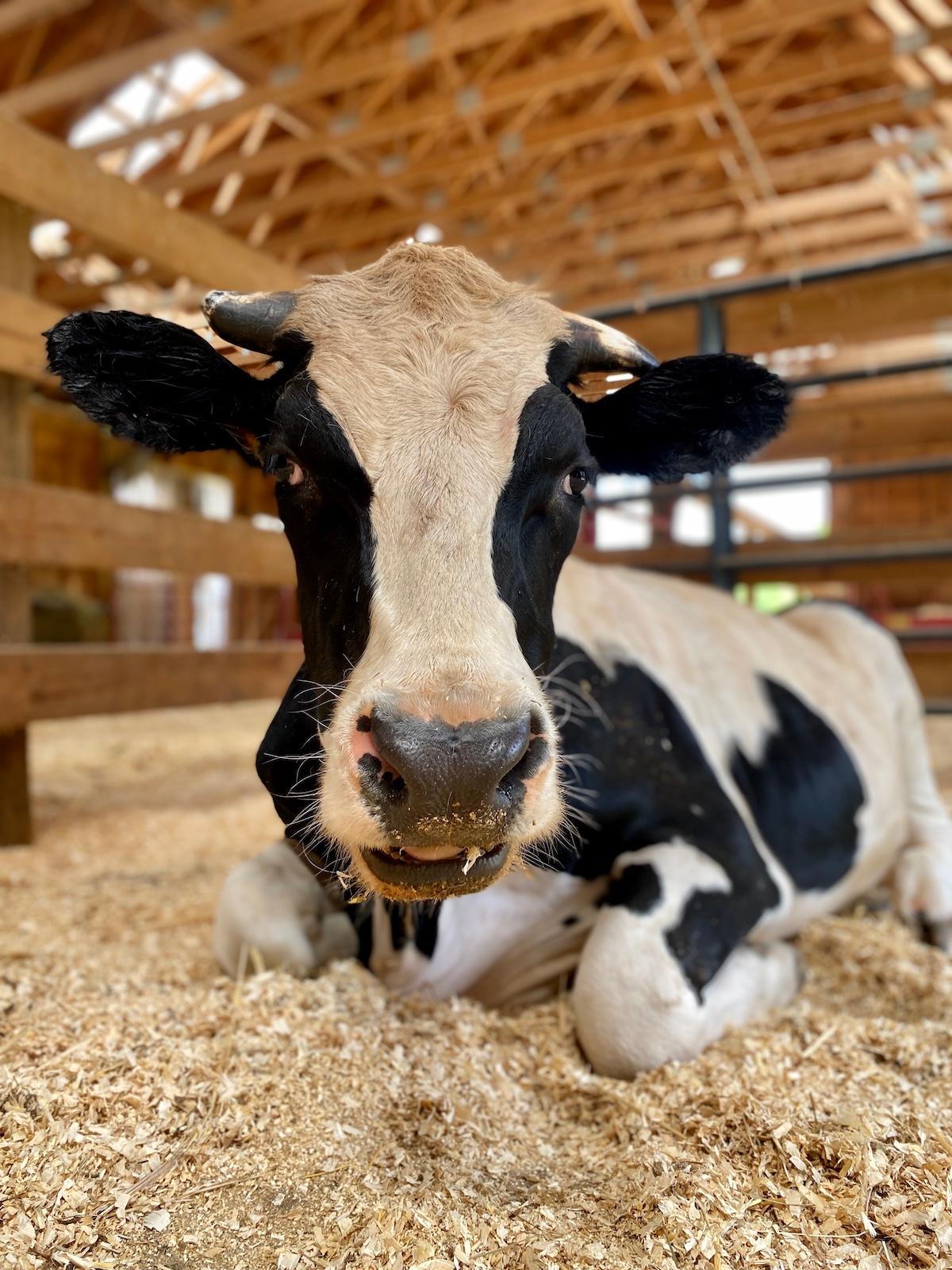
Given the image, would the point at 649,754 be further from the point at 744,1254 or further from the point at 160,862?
the point at 160,862

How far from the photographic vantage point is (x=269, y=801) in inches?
175

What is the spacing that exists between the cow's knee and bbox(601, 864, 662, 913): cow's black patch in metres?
0.04

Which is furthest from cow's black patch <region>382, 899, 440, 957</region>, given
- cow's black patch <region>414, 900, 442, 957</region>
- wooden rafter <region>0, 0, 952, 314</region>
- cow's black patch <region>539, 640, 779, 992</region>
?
wooden rafter <region>0, 0, 952, 314</region>

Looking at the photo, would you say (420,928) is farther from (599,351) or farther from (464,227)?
(464,227)

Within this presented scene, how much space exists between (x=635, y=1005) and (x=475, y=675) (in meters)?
0.80

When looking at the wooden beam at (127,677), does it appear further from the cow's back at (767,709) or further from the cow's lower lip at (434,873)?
the cow's lower lip at (434,873)

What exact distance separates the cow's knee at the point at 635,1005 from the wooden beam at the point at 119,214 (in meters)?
3.12

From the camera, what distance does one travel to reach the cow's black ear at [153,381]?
1.84 meters

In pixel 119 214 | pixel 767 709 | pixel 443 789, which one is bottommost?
pixel 767 709

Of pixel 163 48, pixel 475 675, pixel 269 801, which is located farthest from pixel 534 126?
pixel 475 675

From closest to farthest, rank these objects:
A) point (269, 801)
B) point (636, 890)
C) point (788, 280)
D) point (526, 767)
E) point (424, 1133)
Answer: point (526, 767)
point (424, 1133)
point (636, 890)
point (269, 801)
point (788, 280)

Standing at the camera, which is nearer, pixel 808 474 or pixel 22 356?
pixel 22 356

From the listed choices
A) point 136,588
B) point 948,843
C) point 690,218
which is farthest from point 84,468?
point 948,843

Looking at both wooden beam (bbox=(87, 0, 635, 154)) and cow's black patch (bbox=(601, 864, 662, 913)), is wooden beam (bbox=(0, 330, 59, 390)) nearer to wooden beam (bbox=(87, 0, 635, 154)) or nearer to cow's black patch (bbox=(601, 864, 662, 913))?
cow's black patch (bbox=(601, 864, 662, 913))
